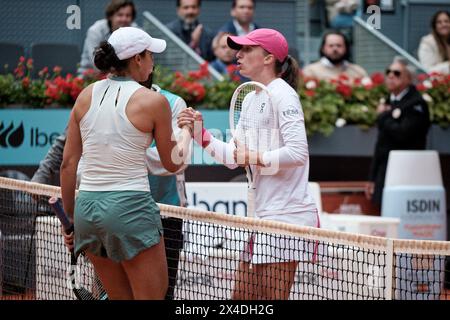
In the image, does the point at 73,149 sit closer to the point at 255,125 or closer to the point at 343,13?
the point at 255,125

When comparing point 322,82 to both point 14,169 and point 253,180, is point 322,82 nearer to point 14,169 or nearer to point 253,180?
point 14,169

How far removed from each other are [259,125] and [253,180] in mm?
279

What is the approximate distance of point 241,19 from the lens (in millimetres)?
11203

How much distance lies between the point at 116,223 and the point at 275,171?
926 mm

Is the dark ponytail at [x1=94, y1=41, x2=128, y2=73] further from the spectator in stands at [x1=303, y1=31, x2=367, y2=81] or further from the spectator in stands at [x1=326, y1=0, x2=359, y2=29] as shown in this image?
the spectator in stands at [x1=326, y1=0, x2=359, y2=29]

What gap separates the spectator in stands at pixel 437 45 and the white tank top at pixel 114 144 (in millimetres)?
7921

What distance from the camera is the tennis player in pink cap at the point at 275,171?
4938 mm

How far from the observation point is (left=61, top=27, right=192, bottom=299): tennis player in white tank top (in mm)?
4480

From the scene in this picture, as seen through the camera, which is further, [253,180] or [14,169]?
[14,169]

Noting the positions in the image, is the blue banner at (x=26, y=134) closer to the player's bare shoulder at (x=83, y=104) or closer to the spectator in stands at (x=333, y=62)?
the spectator in stands at (x=333, y=62)

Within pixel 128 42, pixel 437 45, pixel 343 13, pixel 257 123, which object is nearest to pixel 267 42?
pixel 257 123

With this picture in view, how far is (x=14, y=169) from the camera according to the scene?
9.57 metres

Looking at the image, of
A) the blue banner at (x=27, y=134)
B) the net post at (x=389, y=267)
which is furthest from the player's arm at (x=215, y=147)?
the blue banner at (x=27, y=134)
